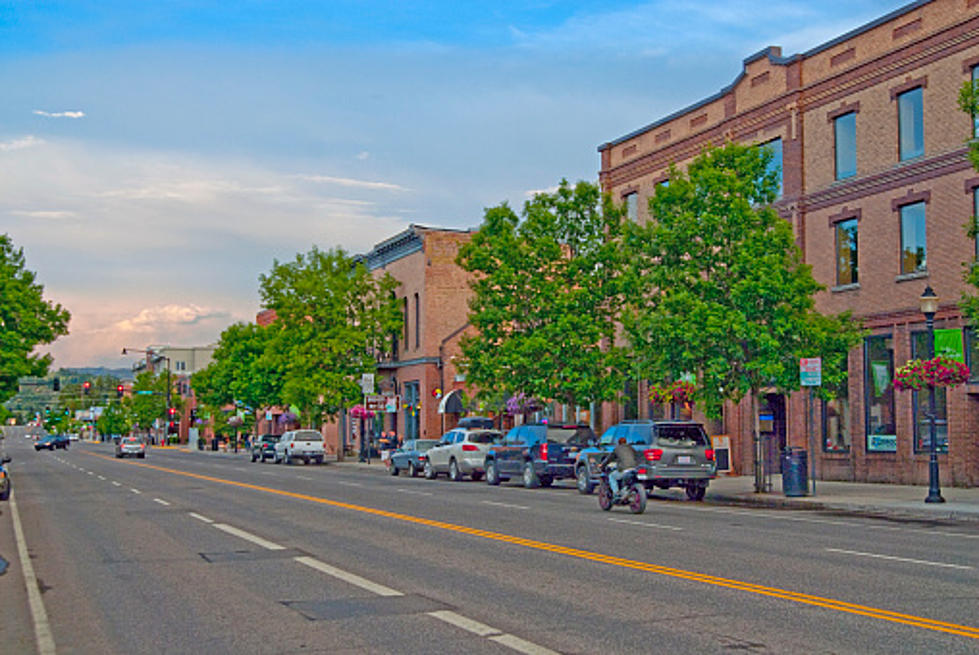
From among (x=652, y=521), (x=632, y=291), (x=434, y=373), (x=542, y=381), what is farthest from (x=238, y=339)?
(x=652, y=521)

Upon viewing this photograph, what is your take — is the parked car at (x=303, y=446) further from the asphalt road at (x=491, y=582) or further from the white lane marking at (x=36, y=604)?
the white lane marking at (x=36, y=604)

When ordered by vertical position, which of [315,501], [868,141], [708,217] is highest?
[868,141]

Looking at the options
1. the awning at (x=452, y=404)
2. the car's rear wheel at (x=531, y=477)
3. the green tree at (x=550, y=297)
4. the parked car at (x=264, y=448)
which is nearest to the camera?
the car's rear wheel at (x=531, y=477)

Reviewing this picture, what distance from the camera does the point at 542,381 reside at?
38125 millimetres

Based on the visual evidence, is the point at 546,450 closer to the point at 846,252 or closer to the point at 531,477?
the point at 531,477

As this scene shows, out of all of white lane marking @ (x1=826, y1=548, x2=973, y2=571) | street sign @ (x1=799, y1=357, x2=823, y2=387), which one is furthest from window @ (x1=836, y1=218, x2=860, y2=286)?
white lane marking @ (x1=826, y1=548, x2=973, y2=571)

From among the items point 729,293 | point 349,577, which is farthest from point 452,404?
point 349,577

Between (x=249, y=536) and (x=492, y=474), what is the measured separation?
60.6 feet

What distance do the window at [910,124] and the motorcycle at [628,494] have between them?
549 inches

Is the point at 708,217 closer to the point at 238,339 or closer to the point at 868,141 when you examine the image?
the point at 868,141

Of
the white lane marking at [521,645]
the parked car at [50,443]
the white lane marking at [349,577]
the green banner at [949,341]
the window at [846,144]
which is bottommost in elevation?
the parked car at [50,443]

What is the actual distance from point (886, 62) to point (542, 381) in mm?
15014

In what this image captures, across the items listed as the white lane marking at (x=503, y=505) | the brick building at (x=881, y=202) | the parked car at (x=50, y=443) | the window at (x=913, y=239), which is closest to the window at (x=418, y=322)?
the brick building at (x=881, y=202)

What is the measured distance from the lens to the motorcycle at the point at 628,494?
21.4 m
